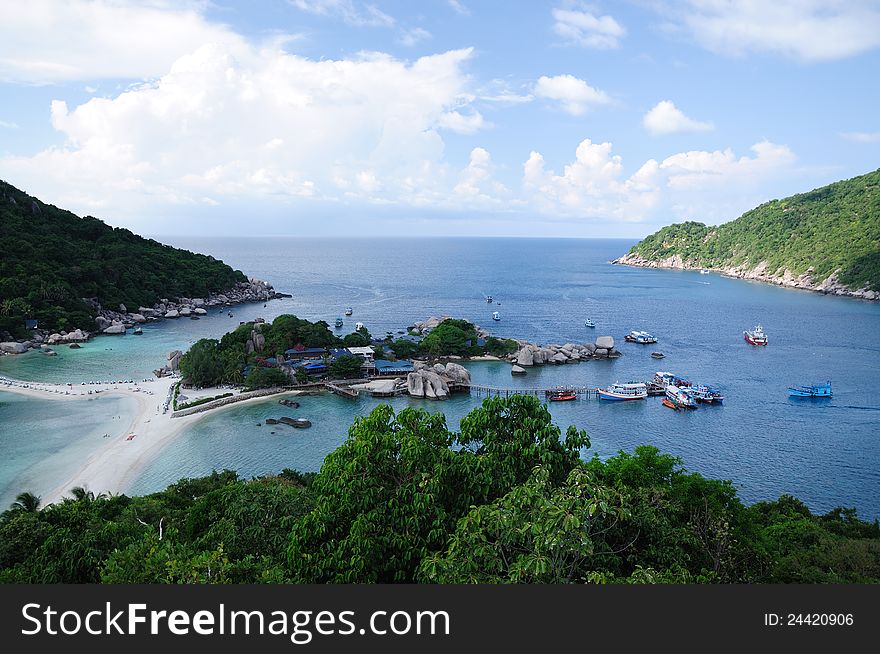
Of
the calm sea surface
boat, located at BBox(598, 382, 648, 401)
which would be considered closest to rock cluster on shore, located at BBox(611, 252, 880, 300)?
the calm sea surface

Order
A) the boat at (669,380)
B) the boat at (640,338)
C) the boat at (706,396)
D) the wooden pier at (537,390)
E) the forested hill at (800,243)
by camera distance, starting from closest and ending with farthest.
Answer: the boat at (706,396) → the wooden pier at (537,390) → the boat at (669,380) → the boat at (640,338) → the forested hill at (800,243)

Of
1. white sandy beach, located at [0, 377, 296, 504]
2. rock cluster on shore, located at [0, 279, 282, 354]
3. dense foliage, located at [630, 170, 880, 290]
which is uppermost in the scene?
dense foliage, located at [630, 170, 880, 290]

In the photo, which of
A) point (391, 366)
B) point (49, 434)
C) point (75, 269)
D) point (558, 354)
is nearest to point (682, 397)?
point (558, 354)

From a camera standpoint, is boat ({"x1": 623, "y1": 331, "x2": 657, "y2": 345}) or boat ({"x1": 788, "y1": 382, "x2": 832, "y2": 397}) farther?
boat ({"x1": 623, "y1": 331, "x2": 657, "y2": 345})

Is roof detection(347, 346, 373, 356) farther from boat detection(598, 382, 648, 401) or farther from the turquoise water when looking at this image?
boat detection(598, 382, 648, 401)

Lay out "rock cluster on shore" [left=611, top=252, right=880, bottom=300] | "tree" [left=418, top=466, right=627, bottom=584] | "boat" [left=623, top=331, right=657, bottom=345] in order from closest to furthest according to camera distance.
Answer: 1. "tree" [left=418, top=466, right=627, bottom=584]
2. "boat" [left=623, top=331, right=657, bottom=345]
3. "rock cluster on shore" [left=611, top=252, right=880, bottom=300]

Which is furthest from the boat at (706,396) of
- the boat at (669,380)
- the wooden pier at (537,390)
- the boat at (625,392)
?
the wooden pier at (537,390)

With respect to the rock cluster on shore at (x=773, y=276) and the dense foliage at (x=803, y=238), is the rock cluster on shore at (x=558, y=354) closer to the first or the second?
the rock cluster on shore at (x=773, y=276)
